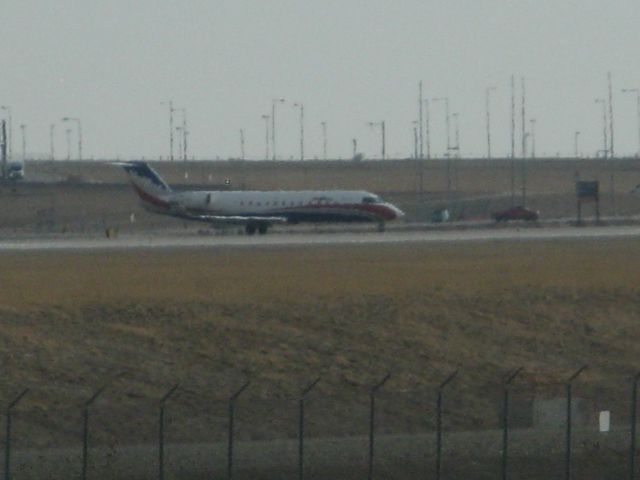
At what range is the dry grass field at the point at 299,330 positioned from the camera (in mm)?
33281

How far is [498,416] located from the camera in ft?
98.0

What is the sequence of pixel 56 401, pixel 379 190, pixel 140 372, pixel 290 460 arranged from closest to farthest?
pixel 290 460
pixel 56 401
pixel 140 372
pixel 379 190

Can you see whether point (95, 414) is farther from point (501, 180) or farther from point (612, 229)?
point (501, 180)

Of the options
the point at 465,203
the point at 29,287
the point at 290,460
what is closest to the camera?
the point at 290,460

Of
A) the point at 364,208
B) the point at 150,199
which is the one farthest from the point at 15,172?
the point at 364,208

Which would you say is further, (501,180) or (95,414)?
(501,180)

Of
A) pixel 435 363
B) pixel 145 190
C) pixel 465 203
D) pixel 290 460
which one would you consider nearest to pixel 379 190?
pixel 465 203

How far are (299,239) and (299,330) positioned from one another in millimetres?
42938

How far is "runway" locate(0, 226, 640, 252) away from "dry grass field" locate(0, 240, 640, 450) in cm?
Result: 1756

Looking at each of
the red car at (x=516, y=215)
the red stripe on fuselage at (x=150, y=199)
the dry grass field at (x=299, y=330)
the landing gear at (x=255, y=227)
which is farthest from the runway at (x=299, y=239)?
the red car at (x=516, y=215)

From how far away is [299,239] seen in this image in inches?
3263

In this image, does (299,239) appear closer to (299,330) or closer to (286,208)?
(286,208)

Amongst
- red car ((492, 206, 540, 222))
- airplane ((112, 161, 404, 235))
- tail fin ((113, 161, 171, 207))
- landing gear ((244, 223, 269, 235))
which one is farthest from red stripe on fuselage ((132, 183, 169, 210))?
red car ((492, 206, 540, 222))

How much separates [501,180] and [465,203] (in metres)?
38.1
